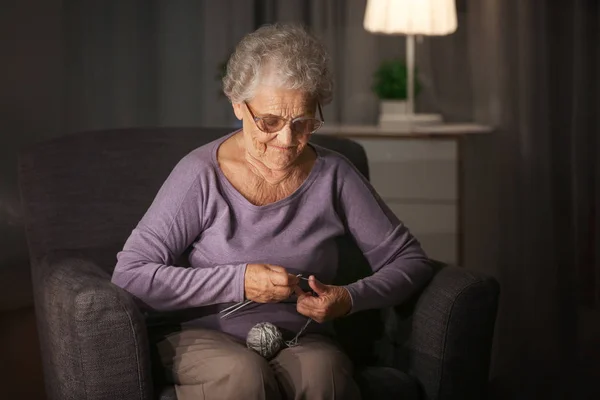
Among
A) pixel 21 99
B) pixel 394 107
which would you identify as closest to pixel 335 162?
pixel 394 107

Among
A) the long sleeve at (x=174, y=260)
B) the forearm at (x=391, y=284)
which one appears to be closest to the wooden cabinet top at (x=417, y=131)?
the forearm at (x=391, y=284)

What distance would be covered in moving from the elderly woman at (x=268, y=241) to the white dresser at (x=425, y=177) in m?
1.28

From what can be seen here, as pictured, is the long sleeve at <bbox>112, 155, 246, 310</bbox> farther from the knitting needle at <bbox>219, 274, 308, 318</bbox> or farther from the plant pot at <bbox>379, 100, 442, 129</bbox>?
the plant pot at <bbox>379, 100, 442, 129</bbox>

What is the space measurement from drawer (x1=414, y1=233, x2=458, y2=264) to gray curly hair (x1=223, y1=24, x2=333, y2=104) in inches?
60.1

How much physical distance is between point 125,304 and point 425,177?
6.02ft

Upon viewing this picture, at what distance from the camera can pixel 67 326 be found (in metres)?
1.62

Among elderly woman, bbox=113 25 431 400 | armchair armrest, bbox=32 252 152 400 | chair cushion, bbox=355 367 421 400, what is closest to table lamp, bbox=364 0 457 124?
elderly woman, bbox=113 25 431 400

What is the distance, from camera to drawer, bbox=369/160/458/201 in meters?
3.22

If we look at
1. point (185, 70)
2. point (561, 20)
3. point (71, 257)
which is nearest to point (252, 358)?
point (71, 257)

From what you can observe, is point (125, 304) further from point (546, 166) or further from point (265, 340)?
point (546, 166)

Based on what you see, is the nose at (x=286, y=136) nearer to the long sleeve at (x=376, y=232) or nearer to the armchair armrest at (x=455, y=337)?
the long sleeve at (x=376, y=232)

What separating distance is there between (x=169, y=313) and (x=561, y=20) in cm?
213

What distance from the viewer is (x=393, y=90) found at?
3.54 m

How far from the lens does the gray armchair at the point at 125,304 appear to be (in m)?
1.60
